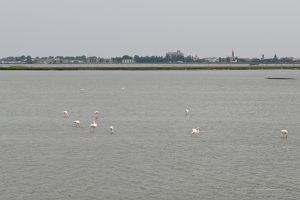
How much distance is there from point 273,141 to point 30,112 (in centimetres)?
3346

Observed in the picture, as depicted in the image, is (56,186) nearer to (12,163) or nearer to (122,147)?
(12,163)

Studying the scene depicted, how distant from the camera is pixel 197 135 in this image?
48812mm

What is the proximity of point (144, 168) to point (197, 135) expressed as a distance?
14.8m

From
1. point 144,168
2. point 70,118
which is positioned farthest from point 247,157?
point 70,118

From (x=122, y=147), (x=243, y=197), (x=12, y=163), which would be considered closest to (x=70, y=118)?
(x=122, y=147)

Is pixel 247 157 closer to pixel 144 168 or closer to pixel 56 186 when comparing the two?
pixel 144 168

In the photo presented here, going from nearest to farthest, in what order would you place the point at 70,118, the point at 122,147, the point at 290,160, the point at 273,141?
1. the point at 290,160
2. the point at 122,147
3. the point at 273,141
4. the point at 70,118

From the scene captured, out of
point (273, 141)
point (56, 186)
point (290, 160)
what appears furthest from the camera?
point (273, 141)

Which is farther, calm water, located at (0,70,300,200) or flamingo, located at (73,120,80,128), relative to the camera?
flamingo, located at (73,120,80,128)

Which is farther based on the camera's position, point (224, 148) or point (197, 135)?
point (197, 135)

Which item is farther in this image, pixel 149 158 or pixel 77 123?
pixel 77 123

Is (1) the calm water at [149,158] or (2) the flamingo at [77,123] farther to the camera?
(2) the flamingo at [77,123]

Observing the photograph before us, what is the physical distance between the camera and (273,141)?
4594cm

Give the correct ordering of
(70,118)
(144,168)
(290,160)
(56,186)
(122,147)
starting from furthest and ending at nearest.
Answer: (70,118)
(122,147)
(290,160)
(144,168)
(56,186)
